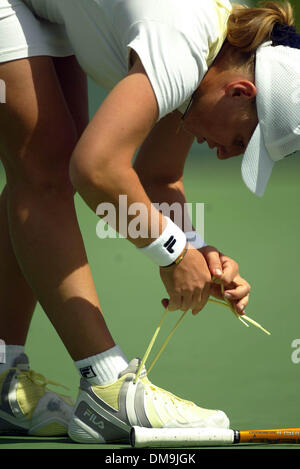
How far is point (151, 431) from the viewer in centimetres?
199

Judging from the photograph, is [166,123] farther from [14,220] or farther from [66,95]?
[14,220]

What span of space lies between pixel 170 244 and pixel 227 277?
0.22m

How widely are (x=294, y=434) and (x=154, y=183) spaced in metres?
0.80

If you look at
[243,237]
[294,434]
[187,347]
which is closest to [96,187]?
[294,434]

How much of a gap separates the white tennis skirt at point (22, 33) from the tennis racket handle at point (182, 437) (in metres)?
0.91

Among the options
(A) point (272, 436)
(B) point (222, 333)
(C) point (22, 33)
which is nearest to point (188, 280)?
(A) point (272, 436)

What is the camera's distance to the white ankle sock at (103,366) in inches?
81.4

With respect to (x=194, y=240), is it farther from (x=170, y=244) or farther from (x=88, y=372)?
(x=88, y=372)

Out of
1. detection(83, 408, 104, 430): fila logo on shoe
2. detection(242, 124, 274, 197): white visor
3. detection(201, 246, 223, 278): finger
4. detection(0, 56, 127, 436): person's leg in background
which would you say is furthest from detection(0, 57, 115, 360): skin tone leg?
detection(242, 124, 274, 197): white visor

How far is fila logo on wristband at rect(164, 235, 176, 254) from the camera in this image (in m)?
1.97

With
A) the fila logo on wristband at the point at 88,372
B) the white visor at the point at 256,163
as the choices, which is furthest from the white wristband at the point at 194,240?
the fila logo on wristband at the point at 88,372

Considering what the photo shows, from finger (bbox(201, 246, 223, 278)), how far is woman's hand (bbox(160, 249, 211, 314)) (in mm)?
37

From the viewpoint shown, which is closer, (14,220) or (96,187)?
(96,187)

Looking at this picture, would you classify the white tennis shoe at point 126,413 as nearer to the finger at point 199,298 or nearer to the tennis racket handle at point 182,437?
the tennis racket handle at point 182,437
